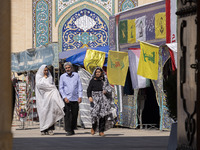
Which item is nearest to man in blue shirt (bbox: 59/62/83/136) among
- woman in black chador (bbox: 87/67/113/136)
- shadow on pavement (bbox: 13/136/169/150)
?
woman in black chador (bbox: 87/67/113/136)

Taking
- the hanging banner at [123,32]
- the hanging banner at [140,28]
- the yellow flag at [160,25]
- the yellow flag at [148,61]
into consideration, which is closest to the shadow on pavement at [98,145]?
the yellow flag at [148,61]

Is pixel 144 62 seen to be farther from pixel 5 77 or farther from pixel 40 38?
pixel 40 38

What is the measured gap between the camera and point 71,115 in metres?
10.2

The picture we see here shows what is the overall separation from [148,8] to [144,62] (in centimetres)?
148

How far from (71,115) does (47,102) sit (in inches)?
26.3

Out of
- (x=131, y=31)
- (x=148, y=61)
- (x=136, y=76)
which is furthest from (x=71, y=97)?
(x=131, y=31)

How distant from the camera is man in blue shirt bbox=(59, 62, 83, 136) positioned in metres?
10.2

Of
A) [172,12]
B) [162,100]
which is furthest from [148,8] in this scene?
[162,100]

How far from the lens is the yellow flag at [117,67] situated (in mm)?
11836

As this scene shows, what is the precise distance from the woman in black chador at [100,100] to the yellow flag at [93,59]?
8.59ft

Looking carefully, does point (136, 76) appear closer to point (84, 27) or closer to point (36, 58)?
point (36, 58)

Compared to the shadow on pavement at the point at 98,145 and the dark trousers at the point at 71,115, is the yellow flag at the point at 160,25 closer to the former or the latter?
the dark trousers at the point at 71,115

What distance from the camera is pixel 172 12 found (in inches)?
428

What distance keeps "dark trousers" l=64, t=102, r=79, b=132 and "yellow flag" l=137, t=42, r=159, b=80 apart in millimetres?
1429
